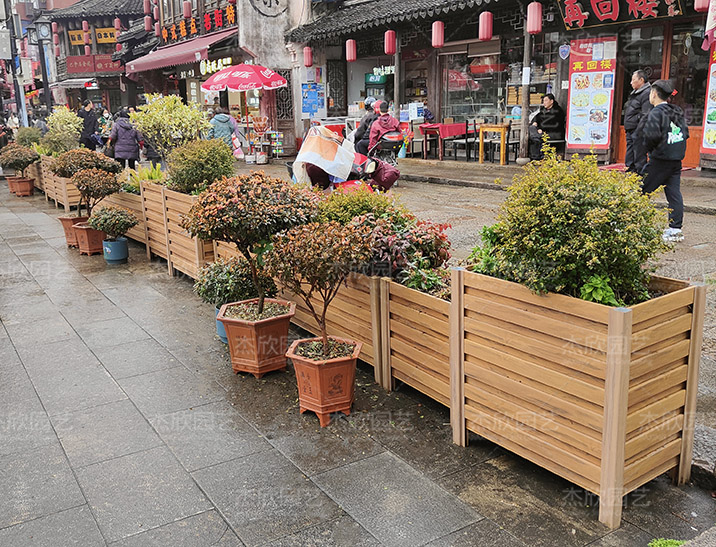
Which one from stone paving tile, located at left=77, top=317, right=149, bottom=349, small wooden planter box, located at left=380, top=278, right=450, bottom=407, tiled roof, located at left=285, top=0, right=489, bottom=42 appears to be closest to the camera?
small wooden planter box, located at left=380, top=278, right=450, bottom=407

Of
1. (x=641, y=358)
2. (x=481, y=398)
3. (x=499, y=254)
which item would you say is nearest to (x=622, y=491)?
(x=641, y=358)

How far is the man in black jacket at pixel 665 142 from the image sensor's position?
25.3 ft

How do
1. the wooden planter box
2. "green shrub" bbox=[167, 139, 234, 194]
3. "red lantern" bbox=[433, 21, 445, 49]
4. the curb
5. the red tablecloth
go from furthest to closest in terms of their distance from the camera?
the red tablecloth → "red lantern" bbox=[433, 21, 445, 49] → the curb → "green shrub" bbox=[167, 139, 234, 194] → the wooden planter box

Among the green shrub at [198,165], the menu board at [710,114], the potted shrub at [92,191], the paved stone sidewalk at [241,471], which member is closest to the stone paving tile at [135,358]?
the paved stone sidewalk at [241,471]

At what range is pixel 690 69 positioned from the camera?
12.5m

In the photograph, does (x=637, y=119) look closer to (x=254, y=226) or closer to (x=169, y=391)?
(x=254, y=226)

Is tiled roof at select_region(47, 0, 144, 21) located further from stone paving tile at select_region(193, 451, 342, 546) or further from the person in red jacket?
stone paving tile at select_region(193, 451, 342, 546)

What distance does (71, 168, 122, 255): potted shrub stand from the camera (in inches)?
349

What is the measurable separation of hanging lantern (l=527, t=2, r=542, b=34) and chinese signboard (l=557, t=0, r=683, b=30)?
0.47 meters

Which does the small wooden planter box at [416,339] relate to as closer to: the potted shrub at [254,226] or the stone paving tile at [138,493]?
the potted shrub at [254,226]

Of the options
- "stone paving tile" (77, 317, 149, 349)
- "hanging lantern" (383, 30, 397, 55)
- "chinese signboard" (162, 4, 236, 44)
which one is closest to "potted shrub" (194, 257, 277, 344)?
"stone paving tile" (77, 317, 149, 349)

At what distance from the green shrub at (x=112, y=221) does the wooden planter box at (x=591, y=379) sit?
6.14 m

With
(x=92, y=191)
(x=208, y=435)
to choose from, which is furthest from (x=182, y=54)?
(x=208, y=435)

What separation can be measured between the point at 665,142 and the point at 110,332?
628cm
